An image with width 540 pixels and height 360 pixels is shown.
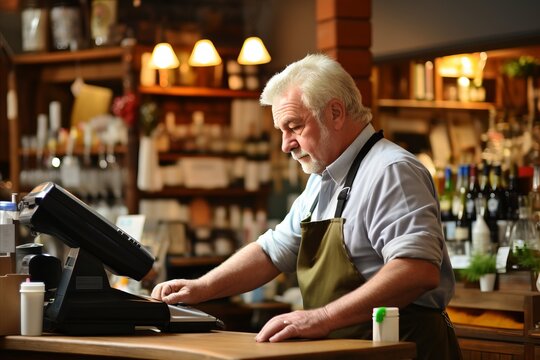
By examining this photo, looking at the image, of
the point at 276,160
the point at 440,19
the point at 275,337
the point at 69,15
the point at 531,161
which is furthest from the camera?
the point at 276,160

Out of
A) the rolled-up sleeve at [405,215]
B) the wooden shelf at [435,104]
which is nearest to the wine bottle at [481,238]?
the rolled-up sleeve at [405,215]

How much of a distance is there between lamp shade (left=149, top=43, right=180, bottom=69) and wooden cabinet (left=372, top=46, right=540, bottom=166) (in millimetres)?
1706

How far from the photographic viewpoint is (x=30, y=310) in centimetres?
301

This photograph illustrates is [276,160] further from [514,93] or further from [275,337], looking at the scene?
[275,337]

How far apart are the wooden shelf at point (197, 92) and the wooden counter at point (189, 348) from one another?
5.17 metres

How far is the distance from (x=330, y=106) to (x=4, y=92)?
6.44m

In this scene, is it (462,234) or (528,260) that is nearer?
(528,260)

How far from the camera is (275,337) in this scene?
2775 millimetres

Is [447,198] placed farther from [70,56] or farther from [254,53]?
[70,56]

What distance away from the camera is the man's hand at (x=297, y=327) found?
110 inches

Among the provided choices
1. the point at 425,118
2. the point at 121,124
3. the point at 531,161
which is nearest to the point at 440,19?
the point at 531,161

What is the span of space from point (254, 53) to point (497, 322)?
13.1ft

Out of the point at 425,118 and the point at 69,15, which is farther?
the point at 425,118

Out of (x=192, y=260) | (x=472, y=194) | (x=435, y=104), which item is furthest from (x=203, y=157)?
(x=472, y=194)
